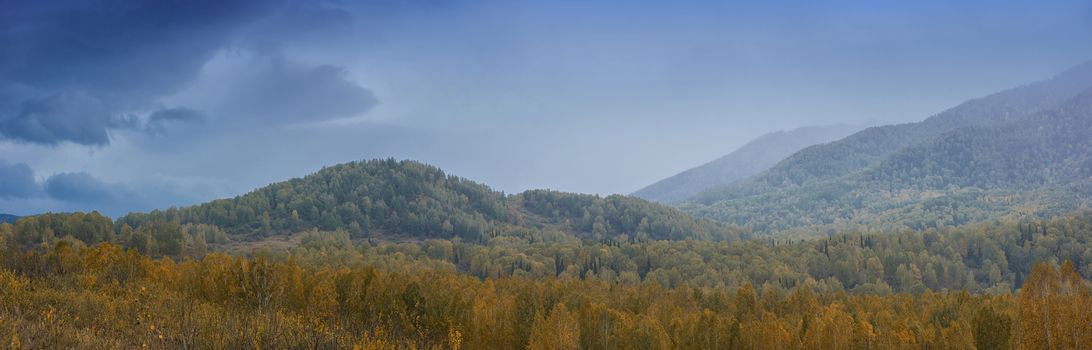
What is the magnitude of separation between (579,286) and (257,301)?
346ft

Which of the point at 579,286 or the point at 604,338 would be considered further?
the point at 579,286

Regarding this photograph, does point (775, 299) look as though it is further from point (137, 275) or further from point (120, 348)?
point (120, 348)

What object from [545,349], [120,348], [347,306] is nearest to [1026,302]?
[545,349]

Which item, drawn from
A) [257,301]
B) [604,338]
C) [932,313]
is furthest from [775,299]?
[257,301]

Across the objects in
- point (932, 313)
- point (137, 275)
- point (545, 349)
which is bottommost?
point (932, 313)

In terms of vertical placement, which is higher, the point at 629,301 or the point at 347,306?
the point at 347,306

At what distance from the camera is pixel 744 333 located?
90.2 metres

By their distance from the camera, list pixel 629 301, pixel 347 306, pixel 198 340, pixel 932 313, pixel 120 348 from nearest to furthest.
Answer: pixel 120 348, pixel 198 340, pixel 347 306, pixel 932 313, pixel 629 301

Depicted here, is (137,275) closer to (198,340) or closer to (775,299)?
(198,340)

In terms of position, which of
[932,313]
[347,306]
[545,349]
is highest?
[347,306]

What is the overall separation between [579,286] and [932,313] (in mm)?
77206

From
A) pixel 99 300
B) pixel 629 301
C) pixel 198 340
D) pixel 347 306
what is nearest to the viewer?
pixel 198 340

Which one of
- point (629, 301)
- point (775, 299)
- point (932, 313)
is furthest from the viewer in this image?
point (775, 299)

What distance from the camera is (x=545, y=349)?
67250mm
